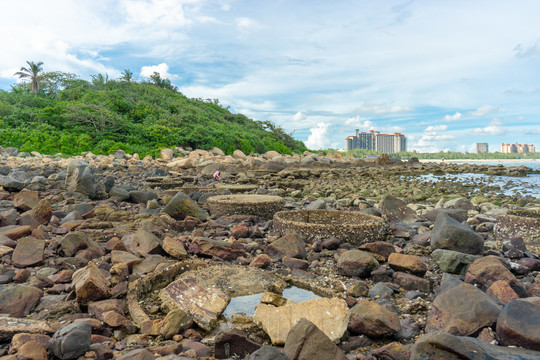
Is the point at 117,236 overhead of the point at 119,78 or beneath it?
beneath

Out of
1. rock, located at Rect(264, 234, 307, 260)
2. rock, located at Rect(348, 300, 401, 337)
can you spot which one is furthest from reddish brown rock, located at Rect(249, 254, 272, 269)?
rock, located at Rect(348, 300, 401, 337)

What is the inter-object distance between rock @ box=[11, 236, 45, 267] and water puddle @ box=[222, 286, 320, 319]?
75.6 inches

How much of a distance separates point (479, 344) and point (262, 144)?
29210 millimetres

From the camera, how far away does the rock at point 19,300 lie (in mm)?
2385

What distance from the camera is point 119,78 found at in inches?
1420

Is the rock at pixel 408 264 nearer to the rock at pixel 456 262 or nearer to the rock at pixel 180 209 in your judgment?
the rock at pixel 456 262

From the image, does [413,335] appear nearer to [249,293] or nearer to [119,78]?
[249,293]

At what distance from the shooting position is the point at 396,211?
577cm

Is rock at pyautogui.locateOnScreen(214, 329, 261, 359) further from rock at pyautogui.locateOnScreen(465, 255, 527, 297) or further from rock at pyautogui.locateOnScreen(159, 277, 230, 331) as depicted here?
rock at pyautogui.locateOnScreen(465, 255, 527, 297)

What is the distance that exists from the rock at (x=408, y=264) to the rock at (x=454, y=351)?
1389mm

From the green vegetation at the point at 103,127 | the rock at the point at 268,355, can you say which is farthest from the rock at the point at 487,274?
the green vegetation at the point at 103,127

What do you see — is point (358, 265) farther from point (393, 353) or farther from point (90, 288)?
point (90, 288)

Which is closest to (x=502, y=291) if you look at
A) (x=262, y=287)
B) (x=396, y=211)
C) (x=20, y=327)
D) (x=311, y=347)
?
(x=311, y=347)

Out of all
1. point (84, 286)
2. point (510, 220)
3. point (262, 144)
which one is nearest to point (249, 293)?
point (84, 286)
